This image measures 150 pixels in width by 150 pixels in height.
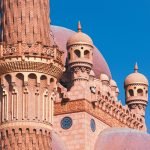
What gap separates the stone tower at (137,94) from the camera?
34.1 m

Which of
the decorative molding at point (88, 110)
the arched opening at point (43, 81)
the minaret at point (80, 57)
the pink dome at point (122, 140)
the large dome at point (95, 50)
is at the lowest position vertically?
the arched opening at point (43, 81)

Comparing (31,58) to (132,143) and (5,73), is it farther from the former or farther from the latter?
(132,143)

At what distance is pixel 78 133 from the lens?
29.2 metres

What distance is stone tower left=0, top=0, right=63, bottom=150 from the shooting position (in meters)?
21.3

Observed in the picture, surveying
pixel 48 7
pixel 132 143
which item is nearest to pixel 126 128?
pixel 132 143

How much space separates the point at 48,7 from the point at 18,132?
371 centimetres

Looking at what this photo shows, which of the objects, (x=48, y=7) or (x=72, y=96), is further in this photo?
(x=72, y=96)

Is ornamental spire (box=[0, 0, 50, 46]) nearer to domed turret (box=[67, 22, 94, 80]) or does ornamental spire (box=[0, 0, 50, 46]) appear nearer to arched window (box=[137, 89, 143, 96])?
domed turret (box=[67, 22, 94, 80])

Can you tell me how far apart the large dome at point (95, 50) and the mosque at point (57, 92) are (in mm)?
28

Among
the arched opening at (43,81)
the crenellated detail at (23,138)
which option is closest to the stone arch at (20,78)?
the arched opening at (43,81)

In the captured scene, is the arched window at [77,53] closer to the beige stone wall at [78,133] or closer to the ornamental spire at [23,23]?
the beige stone wall at [78,133]

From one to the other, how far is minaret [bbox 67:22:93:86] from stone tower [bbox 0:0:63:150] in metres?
7.72

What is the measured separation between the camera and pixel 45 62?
21.7 metres

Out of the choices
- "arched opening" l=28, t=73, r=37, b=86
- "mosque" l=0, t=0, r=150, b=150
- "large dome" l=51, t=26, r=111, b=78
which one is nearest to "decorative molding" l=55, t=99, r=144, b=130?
"mosque" l=0, t=0, r=150, b=150
